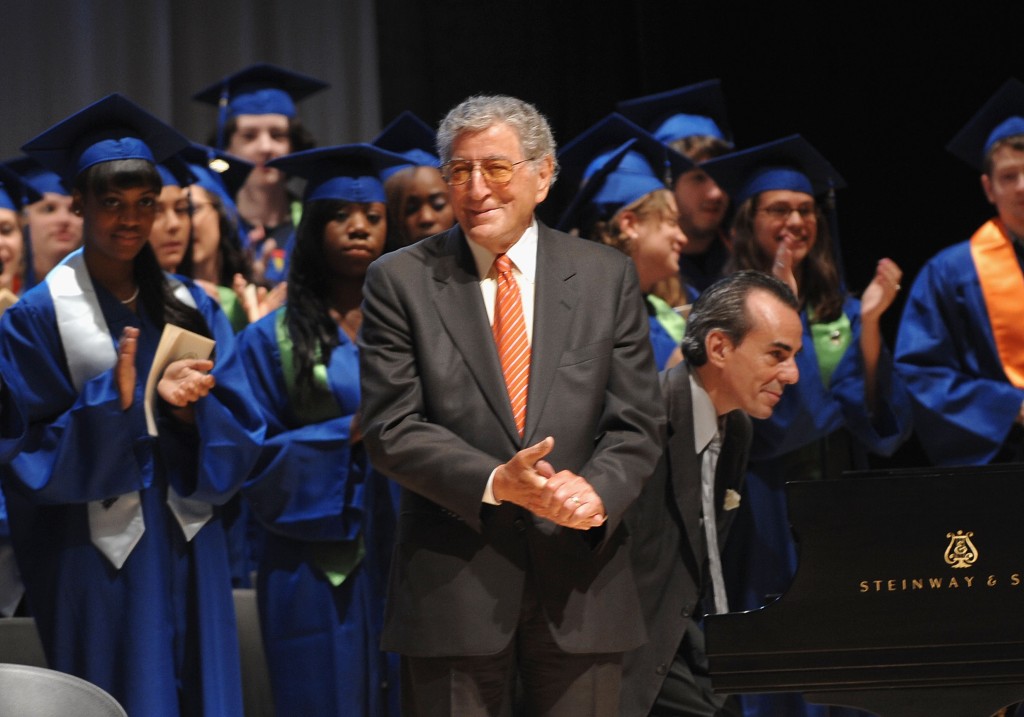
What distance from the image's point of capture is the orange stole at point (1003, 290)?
4.69 m

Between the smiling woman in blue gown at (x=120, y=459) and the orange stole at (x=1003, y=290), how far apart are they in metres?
2.51

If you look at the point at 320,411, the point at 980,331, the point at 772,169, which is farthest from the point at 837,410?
the point at 320,411

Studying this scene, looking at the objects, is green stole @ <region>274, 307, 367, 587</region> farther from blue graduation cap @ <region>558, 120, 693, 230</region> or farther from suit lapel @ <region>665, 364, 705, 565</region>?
suit lapel @ <region>665, 364, 705, 565</region>

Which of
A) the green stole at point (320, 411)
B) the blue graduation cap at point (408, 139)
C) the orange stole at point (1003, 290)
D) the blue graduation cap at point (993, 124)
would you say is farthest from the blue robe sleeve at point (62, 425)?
the blue graduation cap at point (993, 124)

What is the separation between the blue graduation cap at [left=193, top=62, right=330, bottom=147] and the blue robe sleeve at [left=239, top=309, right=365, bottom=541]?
7.02ft

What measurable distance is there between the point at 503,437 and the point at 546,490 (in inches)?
9.5

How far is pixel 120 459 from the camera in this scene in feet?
12.3

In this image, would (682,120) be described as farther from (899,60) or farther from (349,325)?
(349,325)

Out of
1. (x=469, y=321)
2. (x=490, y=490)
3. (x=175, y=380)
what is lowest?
(x=490, y=490)

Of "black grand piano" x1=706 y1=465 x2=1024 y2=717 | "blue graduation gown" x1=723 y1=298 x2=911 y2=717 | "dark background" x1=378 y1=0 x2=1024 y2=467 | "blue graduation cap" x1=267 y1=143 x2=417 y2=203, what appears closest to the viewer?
"black grand piano" x1=706 y1=465 x2=1024 y2=717

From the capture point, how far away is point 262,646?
4438 mm

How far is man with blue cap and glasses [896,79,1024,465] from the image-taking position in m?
4.59

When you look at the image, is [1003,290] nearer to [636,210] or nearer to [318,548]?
[636,210]

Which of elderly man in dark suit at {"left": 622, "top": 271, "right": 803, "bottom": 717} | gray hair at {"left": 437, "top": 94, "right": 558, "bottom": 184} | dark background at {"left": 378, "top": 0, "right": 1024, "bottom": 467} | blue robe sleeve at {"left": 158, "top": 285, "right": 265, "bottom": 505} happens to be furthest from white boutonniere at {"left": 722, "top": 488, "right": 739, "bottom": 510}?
dark background at {"left": 378, "top": 0, "right": 1024, "bottom": 467}
